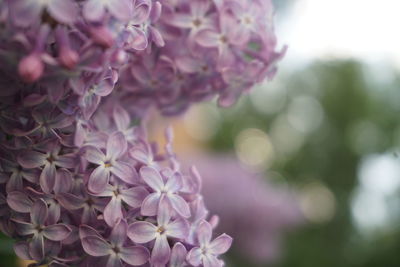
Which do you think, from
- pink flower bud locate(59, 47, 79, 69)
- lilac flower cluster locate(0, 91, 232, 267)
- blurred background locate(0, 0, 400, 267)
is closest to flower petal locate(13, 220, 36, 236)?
lilac flower cluster locate(0, 91, 232, 267)

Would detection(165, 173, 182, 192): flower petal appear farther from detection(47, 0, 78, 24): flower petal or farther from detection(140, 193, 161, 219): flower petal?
detection(47, 0, 78, 24): flower petal

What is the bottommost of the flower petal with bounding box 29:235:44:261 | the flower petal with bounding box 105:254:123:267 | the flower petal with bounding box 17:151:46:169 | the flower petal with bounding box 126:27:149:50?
the flower petal with bounding box 29:235:44:261

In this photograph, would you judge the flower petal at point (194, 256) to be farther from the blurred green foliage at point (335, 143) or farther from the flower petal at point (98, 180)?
the blurred green foliage at point (335, 143)

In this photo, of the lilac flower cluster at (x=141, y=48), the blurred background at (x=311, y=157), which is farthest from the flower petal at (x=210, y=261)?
the blurred background at (x=311, y=157)

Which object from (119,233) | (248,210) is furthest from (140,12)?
(248,210)

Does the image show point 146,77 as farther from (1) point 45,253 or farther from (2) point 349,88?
(2) point 349,88

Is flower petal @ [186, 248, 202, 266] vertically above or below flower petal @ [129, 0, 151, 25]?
below

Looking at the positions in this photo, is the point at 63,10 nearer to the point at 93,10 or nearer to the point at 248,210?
the point at 93,10
